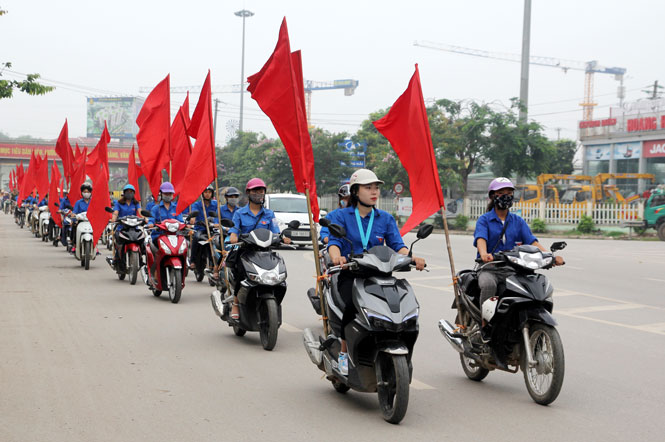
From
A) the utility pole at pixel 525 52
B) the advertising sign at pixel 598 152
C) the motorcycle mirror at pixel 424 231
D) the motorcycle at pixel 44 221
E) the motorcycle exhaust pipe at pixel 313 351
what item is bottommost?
the motorcycle at pixel 44 221

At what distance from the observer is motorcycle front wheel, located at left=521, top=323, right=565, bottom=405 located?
5.32 meters

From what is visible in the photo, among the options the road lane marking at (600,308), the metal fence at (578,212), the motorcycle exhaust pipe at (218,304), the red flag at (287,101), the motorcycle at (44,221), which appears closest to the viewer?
the red flag at (287,101)

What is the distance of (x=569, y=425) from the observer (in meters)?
5.08

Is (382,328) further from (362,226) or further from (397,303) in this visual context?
(362,226)

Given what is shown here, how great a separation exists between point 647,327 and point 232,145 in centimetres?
6811

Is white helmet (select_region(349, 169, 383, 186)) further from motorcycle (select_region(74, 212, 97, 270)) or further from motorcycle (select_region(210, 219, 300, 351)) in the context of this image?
motorcycle (select_region(74, 212, 97, 270))

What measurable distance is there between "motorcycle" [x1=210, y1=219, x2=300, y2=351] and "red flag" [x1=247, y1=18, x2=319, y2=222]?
45.6 inches

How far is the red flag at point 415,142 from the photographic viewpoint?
7.06m

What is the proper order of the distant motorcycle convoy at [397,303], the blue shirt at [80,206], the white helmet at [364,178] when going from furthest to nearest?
the blue shirt at [80,206]
the white helmet at [364,178]
the distant motorcycle convoy at [397,303]

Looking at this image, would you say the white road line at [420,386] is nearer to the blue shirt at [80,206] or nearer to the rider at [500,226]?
the rider at [500,226]

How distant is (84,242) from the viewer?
16344 mm

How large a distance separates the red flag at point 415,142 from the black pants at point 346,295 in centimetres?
168

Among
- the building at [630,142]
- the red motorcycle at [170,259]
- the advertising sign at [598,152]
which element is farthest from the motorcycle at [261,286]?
the advertising sign at [598,152]

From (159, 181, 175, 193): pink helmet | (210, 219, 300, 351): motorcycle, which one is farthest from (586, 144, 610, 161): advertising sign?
(210, 219, 300, 351): motorcycle
